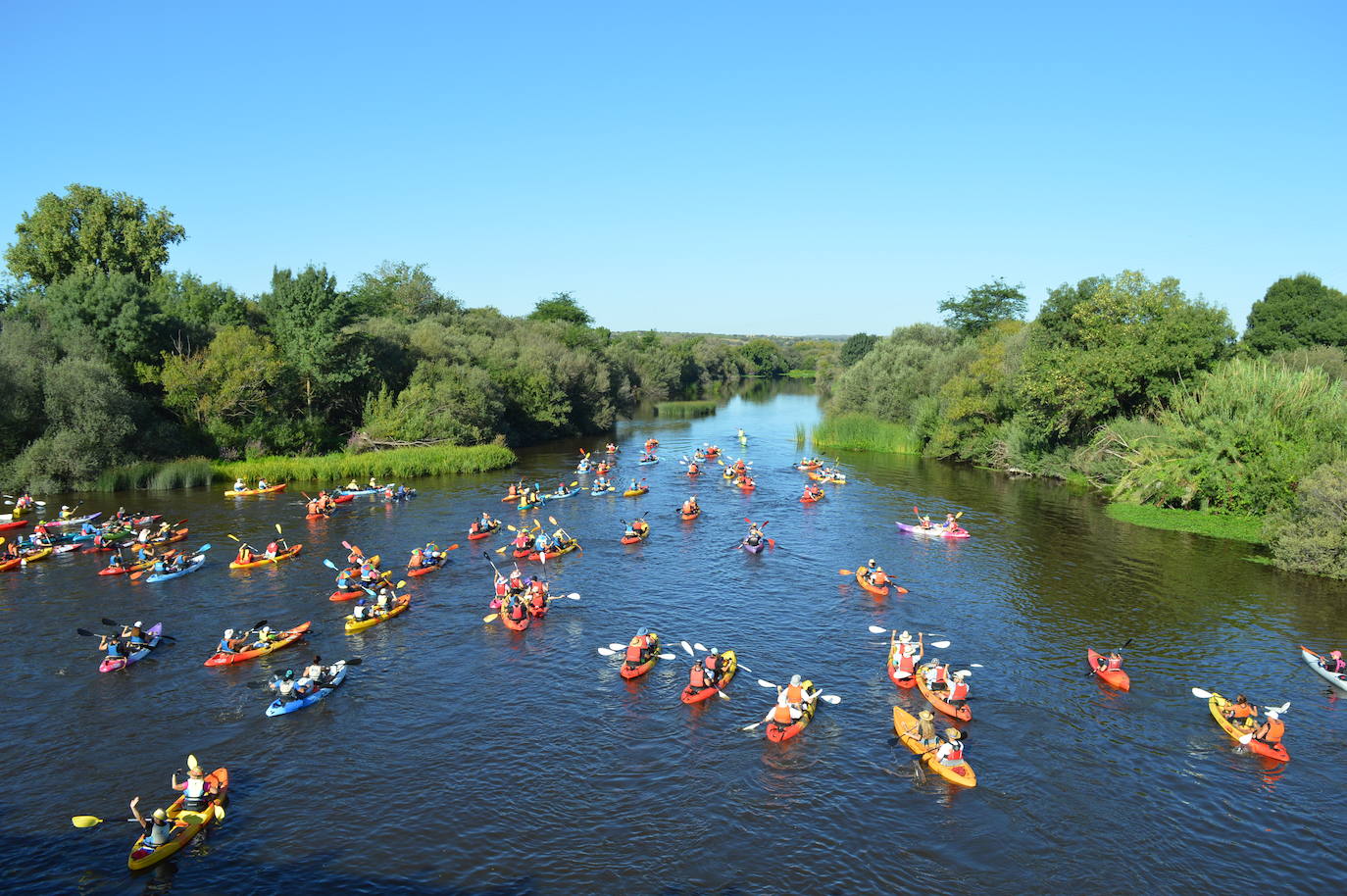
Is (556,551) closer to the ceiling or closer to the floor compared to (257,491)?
closer to the floor

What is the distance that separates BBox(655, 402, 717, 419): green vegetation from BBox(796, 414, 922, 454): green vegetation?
1442 inches

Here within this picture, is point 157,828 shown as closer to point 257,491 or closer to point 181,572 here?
point 181,572

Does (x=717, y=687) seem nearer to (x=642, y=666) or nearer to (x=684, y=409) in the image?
(x=642, y=666)

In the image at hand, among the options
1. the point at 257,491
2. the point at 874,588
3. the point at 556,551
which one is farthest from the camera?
the point at 257,491

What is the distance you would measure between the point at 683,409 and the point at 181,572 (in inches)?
3913

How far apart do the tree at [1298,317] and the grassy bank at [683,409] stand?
6861 cm

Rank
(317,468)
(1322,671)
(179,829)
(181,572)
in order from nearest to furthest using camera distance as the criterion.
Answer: (179,829) → (1322,671) → (181,572) → (317,468)

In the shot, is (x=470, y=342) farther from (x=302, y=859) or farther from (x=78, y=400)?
(x=302, y=859)

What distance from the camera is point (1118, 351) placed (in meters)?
57.1

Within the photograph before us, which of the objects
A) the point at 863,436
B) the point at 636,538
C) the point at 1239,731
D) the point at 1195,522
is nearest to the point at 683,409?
the point at 863,436

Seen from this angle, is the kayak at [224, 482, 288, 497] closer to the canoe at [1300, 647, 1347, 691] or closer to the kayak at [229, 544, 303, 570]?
the kayak at [229, 544, 303, 570]

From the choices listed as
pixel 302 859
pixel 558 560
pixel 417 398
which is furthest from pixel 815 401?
pixel 302 859

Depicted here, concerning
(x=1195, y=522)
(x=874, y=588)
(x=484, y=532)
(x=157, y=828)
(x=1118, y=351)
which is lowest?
(x=157, y=828)

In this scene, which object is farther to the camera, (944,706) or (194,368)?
(194,368)
